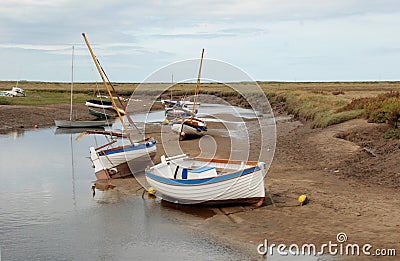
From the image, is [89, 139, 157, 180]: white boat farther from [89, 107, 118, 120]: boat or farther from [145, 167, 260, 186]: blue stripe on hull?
[89, 107, 118, 120]: boat

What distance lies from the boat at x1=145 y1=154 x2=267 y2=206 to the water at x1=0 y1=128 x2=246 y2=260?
0.62 m

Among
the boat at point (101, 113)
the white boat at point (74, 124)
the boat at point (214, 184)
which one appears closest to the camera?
the boat at point (214, 184)

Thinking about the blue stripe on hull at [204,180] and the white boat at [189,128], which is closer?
the blue stripe on hull at [204,180]

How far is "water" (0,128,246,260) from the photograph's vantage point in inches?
501

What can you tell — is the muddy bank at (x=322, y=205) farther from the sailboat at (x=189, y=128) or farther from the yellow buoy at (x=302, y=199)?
the sailboat at (x=189, y=128)

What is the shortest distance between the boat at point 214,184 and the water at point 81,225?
0.62 m

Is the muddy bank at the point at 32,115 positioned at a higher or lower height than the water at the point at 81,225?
higher

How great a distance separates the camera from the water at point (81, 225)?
12.7 meters

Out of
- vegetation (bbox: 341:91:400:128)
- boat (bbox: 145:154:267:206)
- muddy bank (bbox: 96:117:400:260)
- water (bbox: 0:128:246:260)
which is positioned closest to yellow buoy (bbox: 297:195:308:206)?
muddy bank (bbox: 96:117:400:260)

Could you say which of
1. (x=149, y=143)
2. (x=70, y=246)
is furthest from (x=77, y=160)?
(x=70, y=246)

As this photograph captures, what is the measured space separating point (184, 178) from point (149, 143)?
6.12 m

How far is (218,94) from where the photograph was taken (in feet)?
286

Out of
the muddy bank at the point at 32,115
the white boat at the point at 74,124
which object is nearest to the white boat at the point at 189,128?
the white boat at the point at 74,124

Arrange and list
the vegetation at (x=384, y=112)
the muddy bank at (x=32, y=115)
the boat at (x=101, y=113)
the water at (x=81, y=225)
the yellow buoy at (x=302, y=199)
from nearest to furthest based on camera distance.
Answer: the water at (x=81, y=225), the yellow buoy at (x=302, y=199), the vegetation at (x=384, y=112), the muddy bank at (x=32, y=115), the boat at (x=101, y=113)
